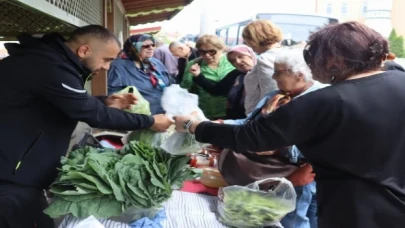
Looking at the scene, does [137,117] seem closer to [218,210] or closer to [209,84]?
[218,210]

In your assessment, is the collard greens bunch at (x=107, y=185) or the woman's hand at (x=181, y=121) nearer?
the collard greens bunch at (x=107, y=185)

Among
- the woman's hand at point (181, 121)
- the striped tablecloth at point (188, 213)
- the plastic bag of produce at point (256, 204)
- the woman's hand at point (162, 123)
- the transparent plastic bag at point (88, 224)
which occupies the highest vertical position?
the woman's hand at point (181, 121)

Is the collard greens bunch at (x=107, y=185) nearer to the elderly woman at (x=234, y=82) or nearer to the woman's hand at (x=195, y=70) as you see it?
the elderly woman at (x=234, y=82)

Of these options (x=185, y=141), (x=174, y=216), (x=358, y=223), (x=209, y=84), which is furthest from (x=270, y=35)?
(x=358, y=223)

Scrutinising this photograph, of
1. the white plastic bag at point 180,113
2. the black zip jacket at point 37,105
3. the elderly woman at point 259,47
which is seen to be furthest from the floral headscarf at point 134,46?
the black zip jacket at point 37,105

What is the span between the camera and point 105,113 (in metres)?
1.70

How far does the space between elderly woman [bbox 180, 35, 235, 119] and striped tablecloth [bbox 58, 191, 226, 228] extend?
1.64 meters

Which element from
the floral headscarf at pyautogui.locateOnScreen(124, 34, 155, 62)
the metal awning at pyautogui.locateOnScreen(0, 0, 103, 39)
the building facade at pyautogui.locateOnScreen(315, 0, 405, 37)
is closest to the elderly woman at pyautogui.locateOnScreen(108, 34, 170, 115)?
the floral headscarf at pyautogui.locateOnScreen(124, 34, 155, 62)

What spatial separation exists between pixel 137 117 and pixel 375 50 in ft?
3.32

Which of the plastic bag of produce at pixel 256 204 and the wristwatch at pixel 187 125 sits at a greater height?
the wristwatch at pixel 187 125

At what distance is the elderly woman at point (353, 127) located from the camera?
1.29 meters

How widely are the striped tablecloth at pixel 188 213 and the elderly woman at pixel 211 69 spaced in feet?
5.38

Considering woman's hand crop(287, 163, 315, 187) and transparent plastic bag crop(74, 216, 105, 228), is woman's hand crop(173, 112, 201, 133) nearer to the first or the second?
transparent plastic bag crop(74, 216, 105, 228)

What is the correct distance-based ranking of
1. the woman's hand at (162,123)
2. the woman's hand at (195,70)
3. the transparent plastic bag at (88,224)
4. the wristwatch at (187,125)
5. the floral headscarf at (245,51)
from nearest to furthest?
1. the transparent plastic bag at (88,224)
2. the wristwatch at (187,125)
3. the woman's hand at (162,123)
4. the floral headscarf at (245,51)
5. the woman's hand at (195,70)
